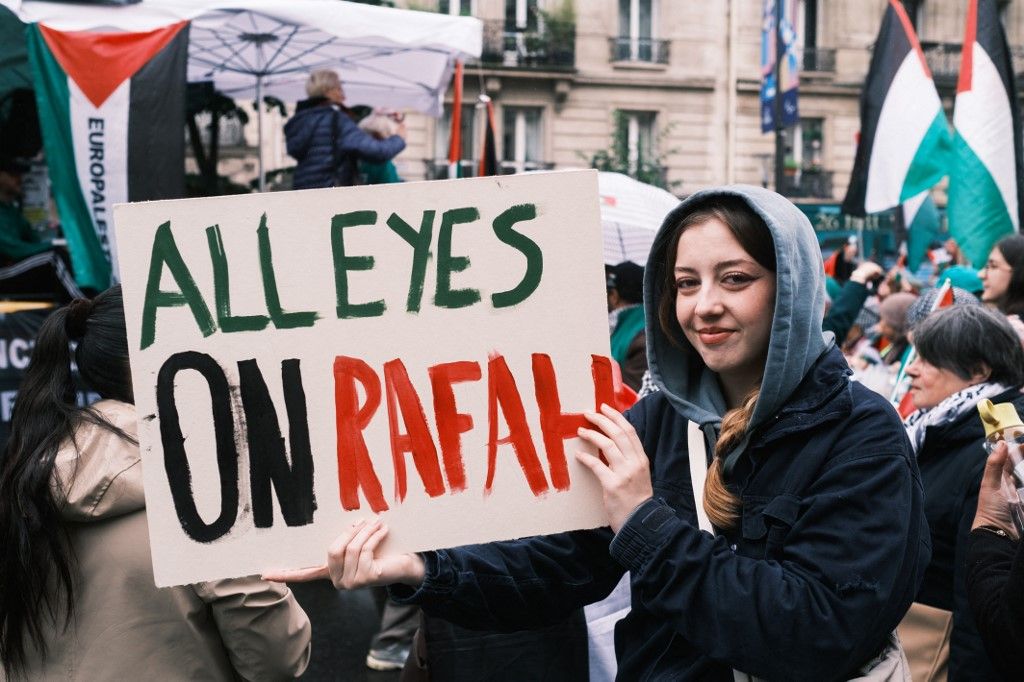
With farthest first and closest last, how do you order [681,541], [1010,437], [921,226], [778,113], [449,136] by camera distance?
1. [449,136]
2. [778,113]
3. [921,226]
4. [1010,437]
5. [681,541]

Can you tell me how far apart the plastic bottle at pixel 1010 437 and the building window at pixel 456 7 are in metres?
21.6

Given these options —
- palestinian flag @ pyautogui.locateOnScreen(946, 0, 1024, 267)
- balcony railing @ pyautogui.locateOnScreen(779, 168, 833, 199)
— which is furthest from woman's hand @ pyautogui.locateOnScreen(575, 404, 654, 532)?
balcony railing @ pyautogui.locateOnScreen(779, 168, 833, 199)

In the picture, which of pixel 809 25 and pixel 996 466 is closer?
pixel 996 466

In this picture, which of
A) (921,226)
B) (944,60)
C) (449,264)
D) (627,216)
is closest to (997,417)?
(449,264)

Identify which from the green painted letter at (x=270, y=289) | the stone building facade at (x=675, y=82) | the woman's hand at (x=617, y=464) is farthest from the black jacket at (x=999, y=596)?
the stone building facade at (x=675, y=82)

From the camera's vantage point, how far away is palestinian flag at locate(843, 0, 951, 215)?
531 cm

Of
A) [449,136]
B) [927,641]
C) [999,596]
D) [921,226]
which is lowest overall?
[927,641]

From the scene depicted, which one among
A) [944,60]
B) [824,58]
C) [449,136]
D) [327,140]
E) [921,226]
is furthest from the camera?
[944,60]

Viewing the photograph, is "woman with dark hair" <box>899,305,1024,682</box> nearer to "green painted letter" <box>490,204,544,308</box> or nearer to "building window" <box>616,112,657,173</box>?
"green painted letter" <box>490,204,544,308</box>

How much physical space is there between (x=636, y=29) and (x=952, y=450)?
77.1ft

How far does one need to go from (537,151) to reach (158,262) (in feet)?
74.7

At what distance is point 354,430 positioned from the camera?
64.4 inches

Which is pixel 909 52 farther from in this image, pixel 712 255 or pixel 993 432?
pixel 712 255

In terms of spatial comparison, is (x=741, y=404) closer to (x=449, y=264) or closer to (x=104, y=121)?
(x=449, y=264)
